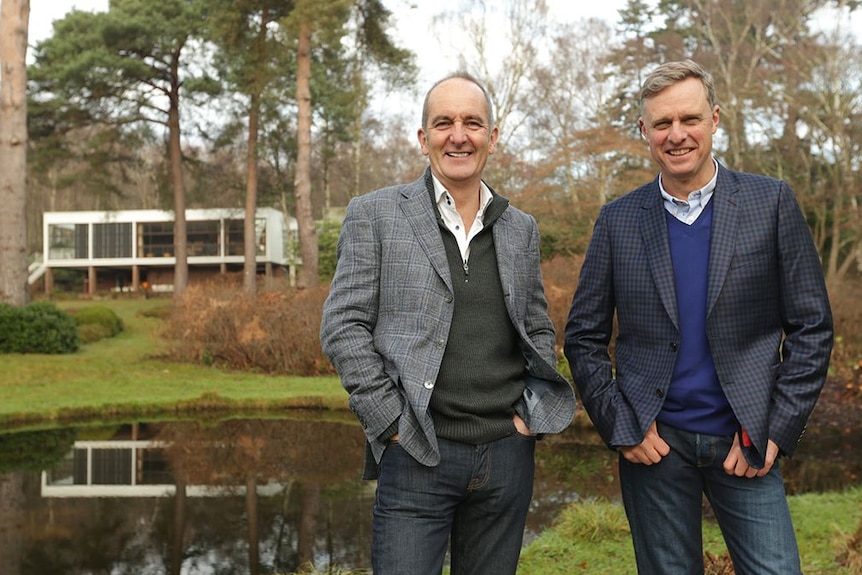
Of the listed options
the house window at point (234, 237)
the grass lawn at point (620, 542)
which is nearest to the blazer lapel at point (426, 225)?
the grass lawn at point (620, 542)

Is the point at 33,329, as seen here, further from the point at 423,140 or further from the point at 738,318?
the point at 738,318

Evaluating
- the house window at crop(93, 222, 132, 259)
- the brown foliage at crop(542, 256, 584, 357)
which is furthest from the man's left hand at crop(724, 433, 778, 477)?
the house window at crop(93, 222, 132, 259)

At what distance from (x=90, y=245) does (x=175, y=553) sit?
45802mm

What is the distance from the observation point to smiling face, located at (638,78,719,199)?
257cm

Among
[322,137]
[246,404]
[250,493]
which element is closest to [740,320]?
[250,493]

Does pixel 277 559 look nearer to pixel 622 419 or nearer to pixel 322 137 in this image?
pixel 622 419

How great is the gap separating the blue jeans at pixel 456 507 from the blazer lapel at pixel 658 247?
610mm

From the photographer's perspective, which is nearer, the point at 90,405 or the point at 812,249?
the point at 812,249

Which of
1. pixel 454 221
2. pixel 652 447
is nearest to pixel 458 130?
pixel 454 221

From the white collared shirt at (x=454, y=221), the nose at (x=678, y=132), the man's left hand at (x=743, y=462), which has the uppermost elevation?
the nose at (x=678, y=132)

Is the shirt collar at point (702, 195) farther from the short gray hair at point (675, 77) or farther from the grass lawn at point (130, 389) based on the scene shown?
the grass lawn at point (130, 389)

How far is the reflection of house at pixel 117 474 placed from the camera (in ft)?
26.5

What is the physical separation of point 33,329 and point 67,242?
34.6m

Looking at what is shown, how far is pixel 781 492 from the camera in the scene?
2566 mm
